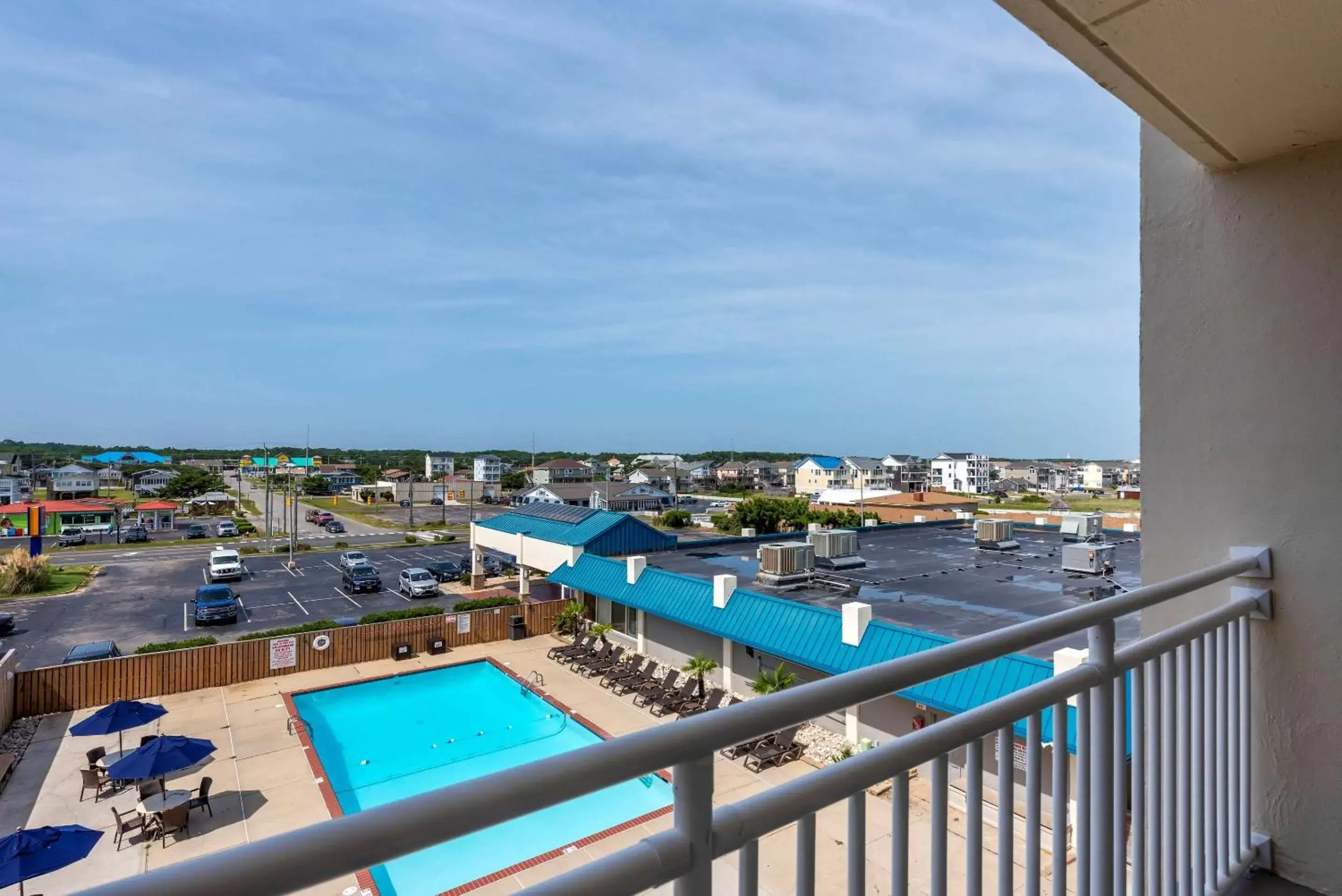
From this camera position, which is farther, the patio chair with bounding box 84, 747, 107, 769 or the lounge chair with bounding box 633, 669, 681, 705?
the lounge chair with bounding box 633, 669, 681, 705

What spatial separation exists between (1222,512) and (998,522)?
18.9m

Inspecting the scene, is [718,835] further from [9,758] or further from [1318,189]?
[9,758]

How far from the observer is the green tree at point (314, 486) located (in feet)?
264

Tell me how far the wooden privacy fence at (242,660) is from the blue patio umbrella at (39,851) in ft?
26.1

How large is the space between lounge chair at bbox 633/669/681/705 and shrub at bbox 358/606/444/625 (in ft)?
23.3

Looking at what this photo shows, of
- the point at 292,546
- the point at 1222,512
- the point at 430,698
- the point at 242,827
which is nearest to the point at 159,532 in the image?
the point at 292,546

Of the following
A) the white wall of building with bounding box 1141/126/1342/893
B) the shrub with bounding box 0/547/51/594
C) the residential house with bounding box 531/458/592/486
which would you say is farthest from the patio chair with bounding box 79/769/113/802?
the residential house with bounding box 531/458/592/486

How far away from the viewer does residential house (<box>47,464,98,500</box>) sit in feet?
221

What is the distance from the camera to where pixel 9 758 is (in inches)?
445

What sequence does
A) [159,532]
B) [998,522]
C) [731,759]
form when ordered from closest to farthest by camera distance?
[731,759] → [998,522] → [159,532]

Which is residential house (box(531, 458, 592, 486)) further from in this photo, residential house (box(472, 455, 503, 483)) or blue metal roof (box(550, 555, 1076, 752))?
blue metal roof (box(550, 555, 1076, 752))

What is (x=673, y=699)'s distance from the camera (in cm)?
1336

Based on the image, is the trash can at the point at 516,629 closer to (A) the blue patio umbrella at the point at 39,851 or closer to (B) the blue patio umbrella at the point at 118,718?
(B) the blue patio umbrella at the point at 118,718

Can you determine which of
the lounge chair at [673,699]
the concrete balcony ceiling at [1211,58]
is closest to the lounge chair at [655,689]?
the lounge chair at [673,699]
